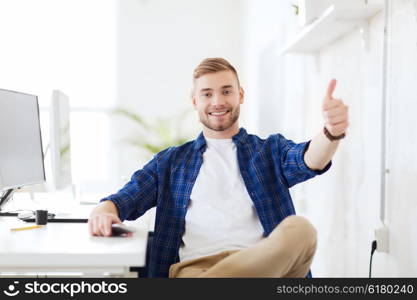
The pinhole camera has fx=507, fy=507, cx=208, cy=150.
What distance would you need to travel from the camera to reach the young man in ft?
4.90

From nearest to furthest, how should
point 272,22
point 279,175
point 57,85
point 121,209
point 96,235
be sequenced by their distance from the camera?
point 96,235, point 121,209, point 279,175, point 272,22, point 57,85

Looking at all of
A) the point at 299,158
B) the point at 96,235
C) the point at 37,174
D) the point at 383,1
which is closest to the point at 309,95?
the point at 383,1

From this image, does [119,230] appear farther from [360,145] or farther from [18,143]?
[360,145]

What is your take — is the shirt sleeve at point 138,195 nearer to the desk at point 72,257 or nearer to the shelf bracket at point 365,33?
the desk at point 72,257

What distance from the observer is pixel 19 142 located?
6.21ft

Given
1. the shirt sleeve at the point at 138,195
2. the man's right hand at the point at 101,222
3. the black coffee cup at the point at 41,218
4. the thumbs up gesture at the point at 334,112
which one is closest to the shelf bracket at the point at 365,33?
the thumbs up gesture at the point at 334,112

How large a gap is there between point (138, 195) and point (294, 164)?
0.51 metres

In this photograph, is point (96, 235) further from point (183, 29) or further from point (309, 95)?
point (183, 29)

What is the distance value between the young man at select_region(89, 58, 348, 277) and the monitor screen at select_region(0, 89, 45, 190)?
1.53 feet

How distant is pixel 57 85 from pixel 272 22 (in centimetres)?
234

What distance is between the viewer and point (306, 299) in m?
1.15

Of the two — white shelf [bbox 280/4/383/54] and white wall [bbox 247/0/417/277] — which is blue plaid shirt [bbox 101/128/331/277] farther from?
white shelf [bbox 280/4/383/54]

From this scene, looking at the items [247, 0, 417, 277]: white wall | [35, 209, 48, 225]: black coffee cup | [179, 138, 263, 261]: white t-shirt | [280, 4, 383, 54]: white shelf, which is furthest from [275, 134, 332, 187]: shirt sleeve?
[35, 209, 48, 225]: black coffee cup

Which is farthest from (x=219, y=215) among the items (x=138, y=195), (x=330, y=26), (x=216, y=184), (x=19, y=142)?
(x=330, y=26)
